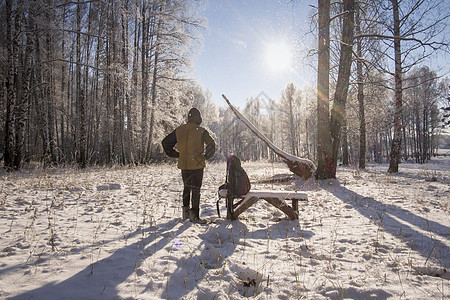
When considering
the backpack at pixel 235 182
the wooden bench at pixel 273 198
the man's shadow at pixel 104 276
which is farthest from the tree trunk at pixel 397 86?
the man's shadow at pixel 104 276

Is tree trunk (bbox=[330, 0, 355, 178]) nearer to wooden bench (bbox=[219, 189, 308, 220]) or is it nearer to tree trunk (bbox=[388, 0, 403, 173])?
tree trunk (bbox=[388, 0, 403, 173])

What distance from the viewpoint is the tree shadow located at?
8.62ft

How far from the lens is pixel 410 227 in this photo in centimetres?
344

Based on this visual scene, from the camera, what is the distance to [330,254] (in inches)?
105

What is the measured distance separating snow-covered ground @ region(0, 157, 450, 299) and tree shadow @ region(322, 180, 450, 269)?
0.06 ft

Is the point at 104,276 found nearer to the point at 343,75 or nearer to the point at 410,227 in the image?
the point at 410,227

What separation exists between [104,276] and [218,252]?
123cm

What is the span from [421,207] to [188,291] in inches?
194

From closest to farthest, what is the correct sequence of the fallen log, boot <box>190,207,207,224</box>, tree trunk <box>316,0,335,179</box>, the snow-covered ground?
the snow-covered ground, boot <box>190,207,207,224</box>, tree trunk <box>316,0,335,179</box>, the fallen log

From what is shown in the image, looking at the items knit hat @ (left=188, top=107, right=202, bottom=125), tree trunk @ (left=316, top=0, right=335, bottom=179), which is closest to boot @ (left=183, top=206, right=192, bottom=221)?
knit hat @ (left=188, top=107, right=202, bottom=125)

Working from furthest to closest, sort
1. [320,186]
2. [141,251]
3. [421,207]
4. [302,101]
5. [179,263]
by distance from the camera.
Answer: [302,101] < [320,186] < [421,207] < [141,251] < [179,263]

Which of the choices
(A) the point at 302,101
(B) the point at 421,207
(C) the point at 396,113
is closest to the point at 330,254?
(B) the point at 421,207

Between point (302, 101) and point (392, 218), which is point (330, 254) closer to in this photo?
point (392, 218)

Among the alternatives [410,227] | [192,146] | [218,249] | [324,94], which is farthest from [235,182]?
[324,94]
